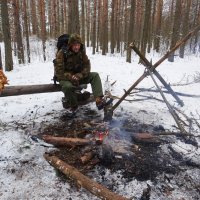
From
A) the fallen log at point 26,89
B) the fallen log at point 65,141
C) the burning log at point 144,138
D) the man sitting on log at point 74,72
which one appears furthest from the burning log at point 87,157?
the fallen log at point 26,89

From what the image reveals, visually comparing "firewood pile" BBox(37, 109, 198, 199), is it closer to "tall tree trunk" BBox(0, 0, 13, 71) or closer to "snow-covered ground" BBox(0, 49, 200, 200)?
"snow-covered ground" BBox(0, 49, 200, 200)

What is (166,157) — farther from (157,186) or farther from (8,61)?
(8,61)

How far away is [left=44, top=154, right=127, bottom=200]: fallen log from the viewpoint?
3.04 meters

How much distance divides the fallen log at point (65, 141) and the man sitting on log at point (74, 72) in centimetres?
123

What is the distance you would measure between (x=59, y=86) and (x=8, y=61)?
7.40 meters

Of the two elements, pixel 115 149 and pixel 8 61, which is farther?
pixel 8 61

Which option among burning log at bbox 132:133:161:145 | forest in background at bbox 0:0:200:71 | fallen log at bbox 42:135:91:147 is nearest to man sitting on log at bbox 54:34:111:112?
burning log at bbox 132:133:161:145

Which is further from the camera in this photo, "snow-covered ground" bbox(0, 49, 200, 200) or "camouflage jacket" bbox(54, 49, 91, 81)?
"camouflage jacket" bbox(54, 49, 91, 81)

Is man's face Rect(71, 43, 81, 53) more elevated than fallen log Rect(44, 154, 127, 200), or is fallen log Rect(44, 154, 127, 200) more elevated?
man's face Rect(71, 43, 81, 53)

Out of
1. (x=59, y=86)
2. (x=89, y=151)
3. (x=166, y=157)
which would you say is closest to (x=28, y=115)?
(x=59, y=86)

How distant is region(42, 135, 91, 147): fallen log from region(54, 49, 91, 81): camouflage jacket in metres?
1.63

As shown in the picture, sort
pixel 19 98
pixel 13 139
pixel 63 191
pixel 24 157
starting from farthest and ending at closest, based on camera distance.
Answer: pixel 19 98
pixel 13 139
pixel 24 157
pixel 63 191

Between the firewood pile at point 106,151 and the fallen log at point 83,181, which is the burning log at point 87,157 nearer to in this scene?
the firewood pile at point 106,151

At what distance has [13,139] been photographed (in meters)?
4.76
